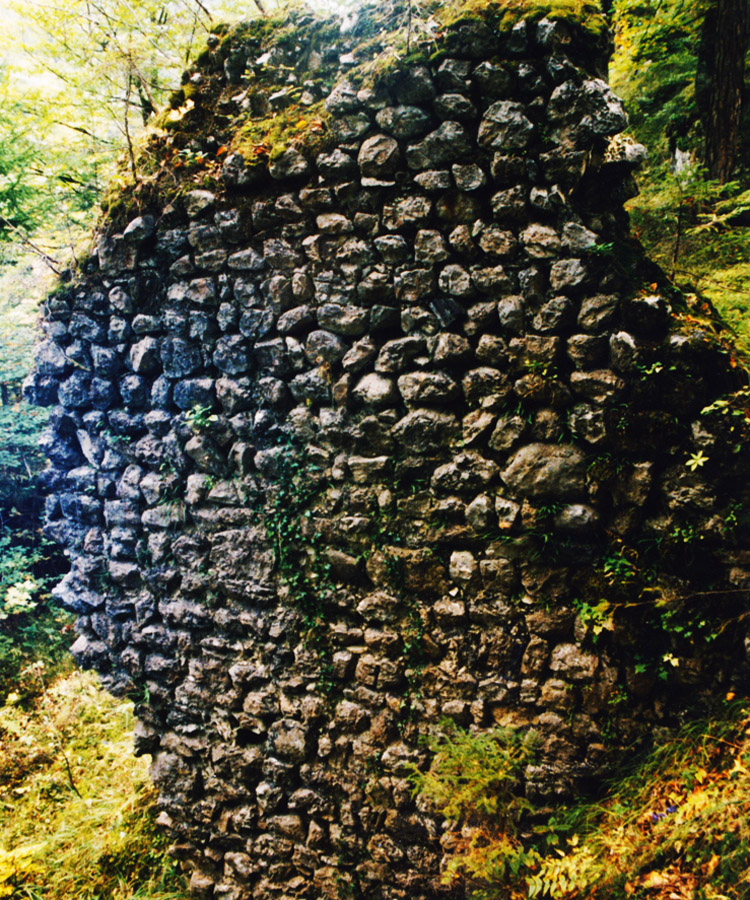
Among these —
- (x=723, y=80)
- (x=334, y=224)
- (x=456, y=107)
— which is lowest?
(x=334, y=224)

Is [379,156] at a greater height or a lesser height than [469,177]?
greater

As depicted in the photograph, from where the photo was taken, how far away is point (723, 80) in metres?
4.23

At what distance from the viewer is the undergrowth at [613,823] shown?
2.02 metres

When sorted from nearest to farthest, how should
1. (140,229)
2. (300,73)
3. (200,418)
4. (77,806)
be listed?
1. (300,73)
2. (200,418)
3. (140,229)
4. (77,806)

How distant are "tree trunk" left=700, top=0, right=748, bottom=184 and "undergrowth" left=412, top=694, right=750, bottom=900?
4170mm

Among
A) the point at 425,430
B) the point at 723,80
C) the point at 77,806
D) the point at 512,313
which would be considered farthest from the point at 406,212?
the point at 77,806

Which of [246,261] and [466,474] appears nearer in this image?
[466,474]

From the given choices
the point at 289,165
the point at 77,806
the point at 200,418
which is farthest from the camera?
the point at 77,806

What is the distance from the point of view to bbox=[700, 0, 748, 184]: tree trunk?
4.10 metres

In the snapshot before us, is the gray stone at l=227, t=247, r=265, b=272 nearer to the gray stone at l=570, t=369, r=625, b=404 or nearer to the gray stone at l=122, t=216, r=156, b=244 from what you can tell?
the gray stone at l=122, t=216, r=156, b=244

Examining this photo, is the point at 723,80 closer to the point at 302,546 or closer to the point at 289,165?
the point at 289,165

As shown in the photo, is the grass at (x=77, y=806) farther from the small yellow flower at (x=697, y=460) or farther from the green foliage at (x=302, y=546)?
the small yellow flower at (x=697, y=460)

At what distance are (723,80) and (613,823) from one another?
5.27 metres

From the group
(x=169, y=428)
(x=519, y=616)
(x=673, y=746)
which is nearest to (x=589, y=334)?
(x=519, y=616)
